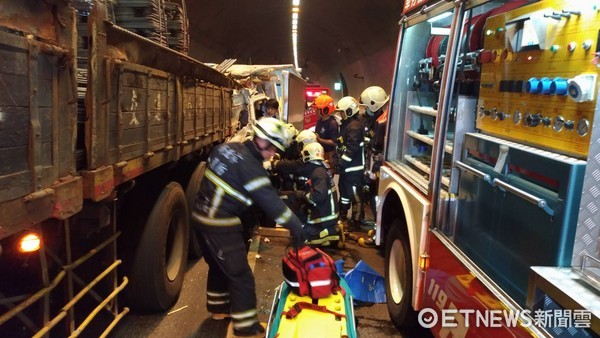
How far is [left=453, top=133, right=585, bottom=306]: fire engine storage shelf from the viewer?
1.76 metres

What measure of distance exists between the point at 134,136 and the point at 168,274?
1.55 metres

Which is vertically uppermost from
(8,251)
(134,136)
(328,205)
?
(134,136)

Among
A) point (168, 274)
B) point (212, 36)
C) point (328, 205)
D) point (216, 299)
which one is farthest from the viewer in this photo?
point (212, 36)

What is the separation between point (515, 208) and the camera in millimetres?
2086

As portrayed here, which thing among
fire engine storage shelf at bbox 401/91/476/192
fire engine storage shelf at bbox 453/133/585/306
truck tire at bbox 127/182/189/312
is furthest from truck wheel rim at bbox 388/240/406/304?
truck tire at bbox 127/182/189/312

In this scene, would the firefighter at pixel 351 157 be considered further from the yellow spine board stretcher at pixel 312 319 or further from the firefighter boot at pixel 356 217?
the yellow spine board stretcher at pixel 312 319

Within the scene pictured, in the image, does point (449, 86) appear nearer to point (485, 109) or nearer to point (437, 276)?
point (485, 109)

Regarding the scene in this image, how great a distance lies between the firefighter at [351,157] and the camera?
642 cm

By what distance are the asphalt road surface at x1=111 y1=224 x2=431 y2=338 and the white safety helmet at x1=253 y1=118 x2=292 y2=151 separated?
1.65 m

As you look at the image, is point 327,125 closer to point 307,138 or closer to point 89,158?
point 307,138

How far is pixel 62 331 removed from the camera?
3449 millimetres

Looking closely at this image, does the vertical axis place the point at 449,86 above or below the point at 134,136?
above

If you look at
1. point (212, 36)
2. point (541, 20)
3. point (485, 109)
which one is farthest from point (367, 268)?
point (212, 36)

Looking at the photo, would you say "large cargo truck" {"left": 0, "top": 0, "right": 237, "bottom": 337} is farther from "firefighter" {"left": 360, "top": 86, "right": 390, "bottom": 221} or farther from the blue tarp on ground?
"firefighter" {"left": 360, "top": 86, "right": 390, "bottom": 221}
